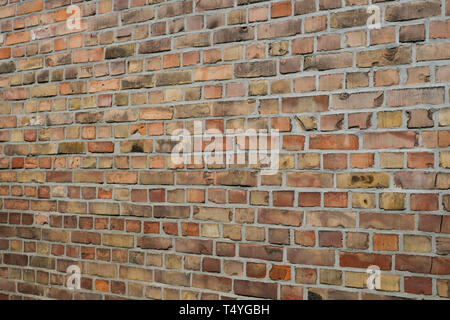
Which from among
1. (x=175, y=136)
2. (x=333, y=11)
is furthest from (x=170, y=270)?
(x=333, y=11)

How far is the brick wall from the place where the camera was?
138 cm

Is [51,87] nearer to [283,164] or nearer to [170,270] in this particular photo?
[170,270]

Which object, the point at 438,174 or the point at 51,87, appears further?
the point at 51,87

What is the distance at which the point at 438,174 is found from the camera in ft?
4.41

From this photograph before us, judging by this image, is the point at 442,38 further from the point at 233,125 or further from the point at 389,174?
the point at 233,125

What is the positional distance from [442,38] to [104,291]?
1752mm

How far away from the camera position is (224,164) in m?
1.62

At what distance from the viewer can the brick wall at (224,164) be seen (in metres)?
1.38

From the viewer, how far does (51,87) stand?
1.97m

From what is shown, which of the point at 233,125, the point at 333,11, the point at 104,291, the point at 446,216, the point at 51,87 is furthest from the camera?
the point at 51,87

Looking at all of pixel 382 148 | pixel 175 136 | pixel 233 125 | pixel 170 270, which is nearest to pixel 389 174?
pixel 382 148

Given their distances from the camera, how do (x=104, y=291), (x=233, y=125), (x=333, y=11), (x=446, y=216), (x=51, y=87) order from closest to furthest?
(x=446, y=216) → (x=333, y=11) → (x=233, y=125) → (x=104, y=291) → (x=51, y=87)

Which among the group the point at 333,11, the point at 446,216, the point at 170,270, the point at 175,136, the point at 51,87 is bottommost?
the point at 170,270

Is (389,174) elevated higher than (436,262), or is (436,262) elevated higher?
(389,174)
